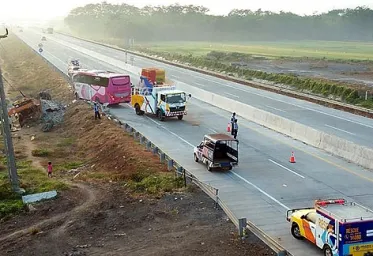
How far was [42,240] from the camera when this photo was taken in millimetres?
19031

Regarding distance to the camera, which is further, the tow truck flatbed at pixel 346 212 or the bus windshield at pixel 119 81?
the bus windshield at pixel 119 81

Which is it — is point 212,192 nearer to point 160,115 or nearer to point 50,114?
point 160,115

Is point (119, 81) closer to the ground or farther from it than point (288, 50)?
farther from it

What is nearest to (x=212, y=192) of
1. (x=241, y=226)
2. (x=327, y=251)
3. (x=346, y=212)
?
(x=241, y=226)

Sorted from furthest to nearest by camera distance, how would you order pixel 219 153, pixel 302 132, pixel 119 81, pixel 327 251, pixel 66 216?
pixel 119 81 < pixel 302 132 < pixel 219 153 < pixel 66 216 < pixel 327 251

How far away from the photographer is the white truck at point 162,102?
4047 centimetres

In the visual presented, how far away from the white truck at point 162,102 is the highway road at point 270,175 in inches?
41.5

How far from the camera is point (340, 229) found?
589 inches

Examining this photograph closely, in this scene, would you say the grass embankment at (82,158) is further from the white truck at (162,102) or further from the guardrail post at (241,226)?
the guardrail post at (241,226)

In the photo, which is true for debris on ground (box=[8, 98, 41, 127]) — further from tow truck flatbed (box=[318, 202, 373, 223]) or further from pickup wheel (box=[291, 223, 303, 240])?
tow truck flatbed (box=[318, 202, 373, 223])

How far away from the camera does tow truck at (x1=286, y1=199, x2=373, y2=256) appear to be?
15.0 meters

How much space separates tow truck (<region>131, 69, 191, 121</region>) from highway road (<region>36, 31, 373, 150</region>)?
9.70 meters

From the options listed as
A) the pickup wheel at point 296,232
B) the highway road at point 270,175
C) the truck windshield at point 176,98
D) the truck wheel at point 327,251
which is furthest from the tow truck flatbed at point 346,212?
the truck windshield at point 176,98

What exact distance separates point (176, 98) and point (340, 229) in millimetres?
26744
